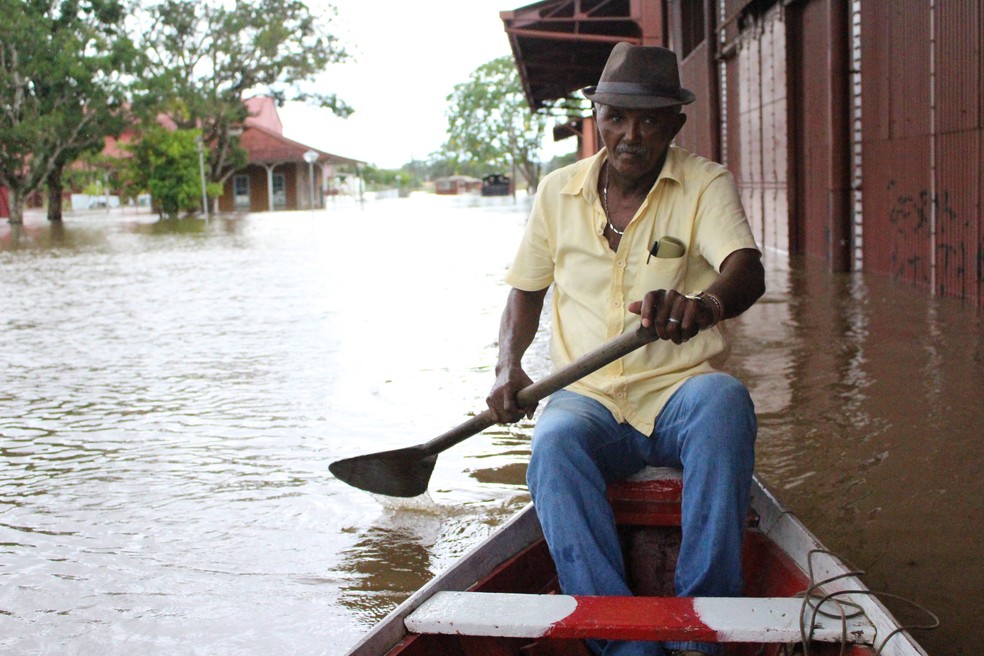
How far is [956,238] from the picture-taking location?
9359 mm

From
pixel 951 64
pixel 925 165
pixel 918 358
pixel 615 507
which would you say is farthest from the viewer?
pixel 925 165

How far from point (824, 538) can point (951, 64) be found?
616cm

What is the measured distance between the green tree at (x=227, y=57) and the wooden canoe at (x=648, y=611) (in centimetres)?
4255

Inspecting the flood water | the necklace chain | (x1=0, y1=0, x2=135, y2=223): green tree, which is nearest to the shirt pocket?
the necklace chain

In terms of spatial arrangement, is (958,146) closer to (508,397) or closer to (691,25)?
(508,397)

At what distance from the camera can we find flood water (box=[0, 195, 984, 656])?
13.0 ft

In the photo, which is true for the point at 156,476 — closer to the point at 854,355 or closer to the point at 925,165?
the point at 854,355

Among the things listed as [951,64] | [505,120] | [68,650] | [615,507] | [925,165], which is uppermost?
[505,120]

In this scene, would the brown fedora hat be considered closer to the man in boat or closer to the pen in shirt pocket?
the man in boat

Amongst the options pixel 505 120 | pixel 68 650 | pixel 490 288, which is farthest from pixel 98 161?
pixel 68 650

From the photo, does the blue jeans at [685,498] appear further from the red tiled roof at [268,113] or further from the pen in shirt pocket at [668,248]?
the red tiled roof at [268,113]

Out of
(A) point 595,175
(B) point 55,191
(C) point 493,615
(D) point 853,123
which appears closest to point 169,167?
(B) point 55,191

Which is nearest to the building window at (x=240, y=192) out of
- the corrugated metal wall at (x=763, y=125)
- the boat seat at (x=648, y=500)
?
the corrugated metal wall at (x=763, y=125)

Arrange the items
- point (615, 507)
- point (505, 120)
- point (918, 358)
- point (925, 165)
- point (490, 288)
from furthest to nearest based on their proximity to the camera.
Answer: point (505, 120) → point (490, 288) → point (925, 165) → point (918, 358) → point (615, 507)
